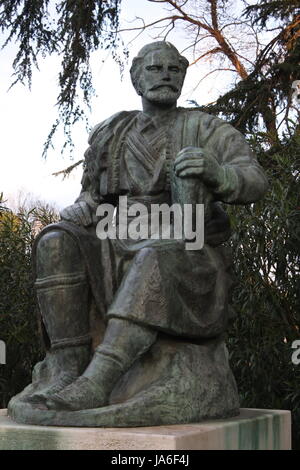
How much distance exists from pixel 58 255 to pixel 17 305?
3299 millimetres

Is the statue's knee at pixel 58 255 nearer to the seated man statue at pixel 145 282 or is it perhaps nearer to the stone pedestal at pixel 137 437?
the seated man statue at pixel 145 282

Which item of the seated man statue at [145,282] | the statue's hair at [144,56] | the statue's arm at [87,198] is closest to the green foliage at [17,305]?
the statue's arm at [87,198]

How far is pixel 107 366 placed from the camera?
2891 millimetres

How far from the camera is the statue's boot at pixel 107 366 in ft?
9.29

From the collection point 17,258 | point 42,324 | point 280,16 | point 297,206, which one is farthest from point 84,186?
point 280,16

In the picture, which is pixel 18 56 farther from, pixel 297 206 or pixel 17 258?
pixel 297 206

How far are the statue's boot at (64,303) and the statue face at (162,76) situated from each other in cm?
70

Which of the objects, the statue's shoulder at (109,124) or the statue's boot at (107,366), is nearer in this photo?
the statue's boot at (107,366)

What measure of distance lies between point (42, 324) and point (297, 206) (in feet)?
7.93

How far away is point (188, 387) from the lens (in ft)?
9.74

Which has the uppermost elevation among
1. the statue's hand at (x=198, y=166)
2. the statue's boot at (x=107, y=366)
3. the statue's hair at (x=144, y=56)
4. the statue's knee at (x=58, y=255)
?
the statue's hair at (x=144, y=56)

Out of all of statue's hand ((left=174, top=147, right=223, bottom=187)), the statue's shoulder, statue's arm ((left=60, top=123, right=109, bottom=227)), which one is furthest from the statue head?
statue's hand ((left=174, top=147, right=223, bottom=187))

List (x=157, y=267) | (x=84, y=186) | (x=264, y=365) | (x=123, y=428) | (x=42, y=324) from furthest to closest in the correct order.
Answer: (x=264, y=365)
(x=84, y=186)
(x=42, y=324)
(x=157, y=267)
(x=123, y=428)

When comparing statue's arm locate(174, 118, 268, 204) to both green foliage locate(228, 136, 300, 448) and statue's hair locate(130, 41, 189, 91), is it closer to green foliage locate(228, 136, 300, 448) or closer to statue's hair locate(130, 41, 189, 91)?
statue's hair locate(130, 41, 189, 91)
